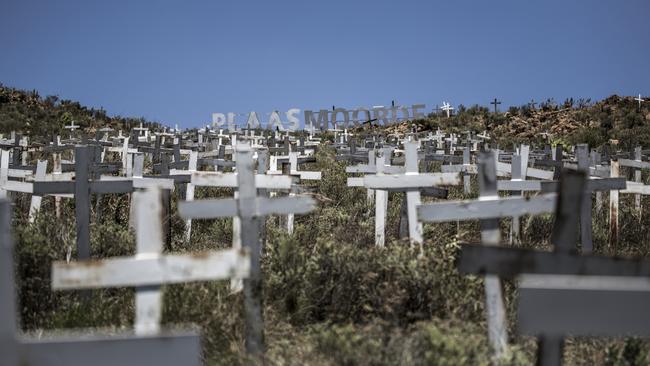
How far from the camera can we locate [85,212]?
19.6 ft

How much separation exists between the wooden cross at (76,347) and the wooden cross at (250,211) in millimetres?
1335

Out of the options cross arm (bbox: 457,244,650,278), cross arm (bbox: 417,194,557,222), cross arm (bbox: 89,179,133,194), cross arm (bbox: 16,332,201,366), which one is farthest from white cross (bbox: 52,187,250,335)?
cross arm (bbox: 89,179,133,194)

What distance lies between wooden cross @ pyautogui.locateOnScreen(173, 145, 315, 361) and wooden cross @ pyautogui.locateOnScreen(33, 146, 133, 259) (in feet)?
7.41

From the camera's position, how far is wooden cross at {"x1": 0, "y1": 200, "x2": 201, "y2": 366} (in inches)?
96.1

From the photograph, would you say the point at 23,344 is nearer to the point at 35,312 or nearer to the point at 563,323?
the point at 563,323

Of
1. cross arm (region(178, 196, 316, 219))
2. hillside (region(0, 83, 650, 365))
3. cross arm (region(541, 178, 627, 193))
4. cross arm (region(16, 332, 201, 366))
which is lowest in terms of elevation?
hillside (region(0, 83, 650, 365))

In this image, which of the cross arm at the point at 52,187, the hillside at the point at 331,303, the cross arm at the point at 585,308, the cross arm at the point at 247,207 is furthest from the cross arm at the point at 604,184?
the cross arm at the point at 52,187

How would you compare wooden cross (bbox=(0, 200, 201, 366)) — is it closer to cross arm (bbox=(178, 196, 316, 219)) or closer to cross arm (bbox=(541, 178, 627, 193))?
cross arm (bbox=(178, 196, 316, 219))

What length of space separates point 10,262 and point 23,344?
1.19 feet

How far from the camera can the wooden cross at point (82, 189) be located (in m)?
5.88

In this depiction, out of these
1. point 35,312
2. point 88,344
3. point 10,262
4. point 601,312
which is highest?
point 10,262

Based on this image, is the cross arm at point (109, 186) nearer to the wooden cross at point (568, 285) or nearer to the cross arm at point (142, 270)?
the cross arm at point (142, 270)

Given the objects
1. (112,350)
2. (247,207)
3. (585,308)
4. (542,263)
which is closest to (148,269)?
(112,350)

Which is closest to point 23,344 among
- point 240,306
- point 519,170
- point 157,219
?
point 157,219
